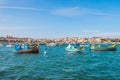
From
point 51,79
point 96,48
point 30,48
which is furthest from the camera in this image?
point 96,48

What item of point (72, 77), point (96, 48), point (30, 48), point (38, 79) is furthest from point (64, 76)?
point (96, 48)

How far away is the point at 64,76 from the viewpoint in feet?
103

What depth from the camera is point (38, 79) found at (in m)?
30.1

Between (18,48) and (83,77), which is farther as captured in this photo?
(18,48)

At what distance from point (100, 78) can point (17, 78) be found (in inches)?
384

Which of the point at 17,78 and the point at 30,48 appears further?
the point at 30,48

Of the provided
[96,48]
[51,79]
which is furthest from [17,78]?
[96,48]

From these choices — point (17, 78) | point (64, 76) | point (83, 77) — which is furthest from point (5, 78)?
point (83, 77)

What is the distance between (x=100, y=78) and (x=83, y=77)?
84.8 inches

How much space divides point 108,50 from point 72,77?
75.9m

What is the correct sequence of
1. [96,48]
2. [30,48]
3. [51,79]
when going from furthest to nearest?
[96,48], [30,48], [51,79]

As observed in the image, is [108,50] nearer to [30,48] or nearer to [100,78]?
[30,48]

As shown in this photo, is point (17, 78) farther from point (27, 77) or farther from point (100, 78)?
point (100, 78)

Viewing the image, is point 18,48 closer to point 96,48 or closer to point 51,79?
point 96,48
